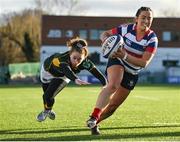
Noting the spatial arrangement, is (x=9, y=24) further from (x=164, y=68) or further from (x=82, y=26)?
(x=164, y=68)

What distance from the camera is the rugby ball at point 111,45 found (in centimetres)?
959

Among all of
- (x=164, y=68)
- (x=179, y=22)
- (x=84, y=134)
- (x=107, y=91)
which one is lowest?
(x=164, y=68)

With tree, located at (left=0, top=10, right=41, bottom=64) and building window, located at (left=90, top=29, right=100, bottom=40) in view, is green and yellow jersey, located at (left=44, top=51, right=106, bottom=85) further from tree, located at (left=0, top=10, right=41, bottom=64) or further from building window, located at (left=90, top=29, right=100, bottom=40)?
tree, located at (left=0, top=10, right=41, bottom=64)

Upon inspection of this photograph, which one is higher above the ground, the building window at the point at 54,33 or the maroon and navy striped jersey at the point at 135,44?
the maroon and navy striped jersey at the point at 135,44

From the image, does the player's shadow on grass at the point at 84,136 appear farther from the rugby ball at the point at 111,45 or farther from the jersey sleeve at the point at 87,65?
the rugby ball at the point at 111,45

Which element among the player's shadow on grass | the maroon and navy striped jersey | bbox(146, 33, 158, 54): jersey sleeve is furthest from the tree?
bbox(146, 33, 158, 54): jersey sleeve

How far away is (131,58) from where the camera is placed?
9.82 meters

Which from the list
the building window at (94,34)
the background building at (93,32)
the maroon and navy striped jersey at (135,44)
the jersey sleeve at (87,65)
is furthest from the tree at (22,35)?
the maroon and navy striped jersey at (135,44)

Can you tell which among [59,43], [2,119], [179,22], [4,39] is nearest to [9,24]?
[4,39]

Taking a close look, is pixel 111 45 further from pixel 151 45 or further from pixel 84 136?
pixel 84 136

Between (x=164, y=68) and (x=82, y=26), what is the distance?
1209 cm

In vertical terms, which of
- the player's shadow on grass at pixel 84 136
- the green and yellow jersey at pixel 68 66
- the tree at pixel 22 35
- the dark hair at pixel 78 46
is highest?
the dark hair at pixel 78 46

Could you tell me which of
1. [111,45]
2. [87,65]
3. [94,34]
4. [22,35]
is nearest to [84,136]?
[111,45]

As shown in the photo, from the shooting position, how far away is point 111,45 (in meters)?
9.60
